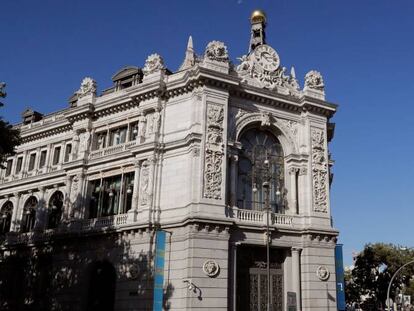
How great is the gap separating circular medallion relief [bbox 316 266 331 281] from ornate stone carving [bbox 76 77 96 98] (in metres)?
21.5

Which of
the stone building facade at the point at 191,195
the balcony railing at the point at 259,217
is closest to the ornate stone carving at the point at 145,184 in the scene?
the stone building facade at the point at 191,195

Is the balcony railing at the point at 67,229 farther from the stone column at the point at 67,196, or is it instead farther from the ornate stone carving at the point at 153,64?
the ornate stone carving at the point at 153,64

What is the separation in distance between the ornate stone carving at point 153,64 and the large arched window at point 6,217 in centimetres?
1842

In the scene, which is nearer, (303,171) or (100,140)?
(303,171)

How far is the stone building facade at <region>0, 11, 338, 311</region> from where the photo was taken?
98.9 feet

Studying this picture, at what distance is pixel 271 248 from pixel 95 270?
40.6 ft

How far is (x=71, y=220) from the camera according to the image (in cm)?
3616

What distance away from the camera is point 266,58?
1420 inches

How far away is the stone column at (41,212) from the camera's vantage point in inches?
1568

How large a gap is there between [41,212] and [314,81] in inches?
950

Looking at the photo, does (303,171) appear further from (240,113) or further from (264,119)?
(240,113)

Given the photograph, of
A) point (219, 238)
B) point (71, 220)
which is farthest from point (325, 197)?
point (71, 220)

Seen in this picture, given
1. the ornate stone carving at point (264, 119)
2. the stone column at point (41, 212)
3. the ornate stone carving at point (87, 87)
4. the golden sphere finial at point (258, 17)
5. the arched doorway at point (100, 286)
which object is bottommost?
the arched doorway at point (100, 286)

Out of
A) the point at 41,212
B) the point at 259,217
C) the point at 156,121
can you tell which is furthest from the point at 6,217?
the point at 259,217
